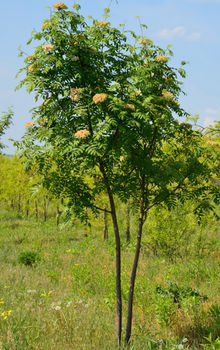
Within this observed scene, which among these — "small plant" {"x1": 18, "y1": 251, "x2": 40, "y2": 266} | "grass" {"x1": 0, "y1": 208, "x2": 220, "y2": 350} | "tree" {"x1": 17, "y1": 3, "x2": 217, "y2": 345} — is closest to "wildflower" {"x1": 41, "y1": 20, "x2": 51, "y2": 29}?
"tree" {"x1": 17, "y1": 3, "x2": 217, "y2": 345}

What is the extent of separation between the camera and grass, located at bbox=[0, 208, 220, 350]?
5.34 meters

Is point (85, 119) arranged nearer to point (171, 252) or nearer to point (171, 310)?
point (171, 310)

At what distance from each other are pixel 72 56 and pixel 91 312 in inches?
194

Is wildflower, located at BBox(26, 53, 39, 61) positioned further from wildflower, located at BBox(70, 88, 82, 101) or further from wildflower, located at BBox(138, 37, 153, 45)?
wildflower, located at BBox(138, 37, 153, 45)

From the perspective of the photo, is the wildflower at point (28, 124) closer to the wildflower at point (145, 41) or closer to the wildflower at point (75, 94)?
the wildflower at point (75, 94)

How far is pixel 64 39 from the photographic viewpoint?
4.59 metres

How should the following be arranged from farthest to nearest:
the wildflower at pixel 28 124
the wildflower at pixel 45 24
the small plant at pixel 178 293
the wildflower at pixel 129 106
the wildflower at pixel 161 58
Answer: the small plant at pixel 178 293 < the wildflower at pixel 161 58 < the wildflower at pixel 28 124 < the wildflower at pixel 45 24 < the wildflower at pixel 129 106

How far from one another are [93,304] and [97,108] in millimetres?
5032

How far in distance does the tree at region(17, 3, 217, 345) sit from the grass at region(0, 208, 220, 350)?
76 cm

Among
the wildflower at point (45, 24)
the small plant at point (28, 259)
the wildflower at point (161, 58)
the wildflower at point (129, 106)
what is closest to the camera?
the wildflower at point (129, 106)

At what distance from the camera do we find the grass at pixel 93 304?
534 centimetres

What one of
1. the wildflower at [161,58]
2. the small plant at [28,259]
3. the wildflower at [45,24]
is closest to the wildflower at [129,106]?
the wildflower at [161,58]

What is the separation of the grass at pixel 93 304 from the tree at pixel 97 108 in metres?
0.76

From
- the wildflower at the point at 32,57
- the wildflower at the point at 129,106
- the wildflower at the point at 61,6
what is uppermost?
the wildflower at the point at 61,6
